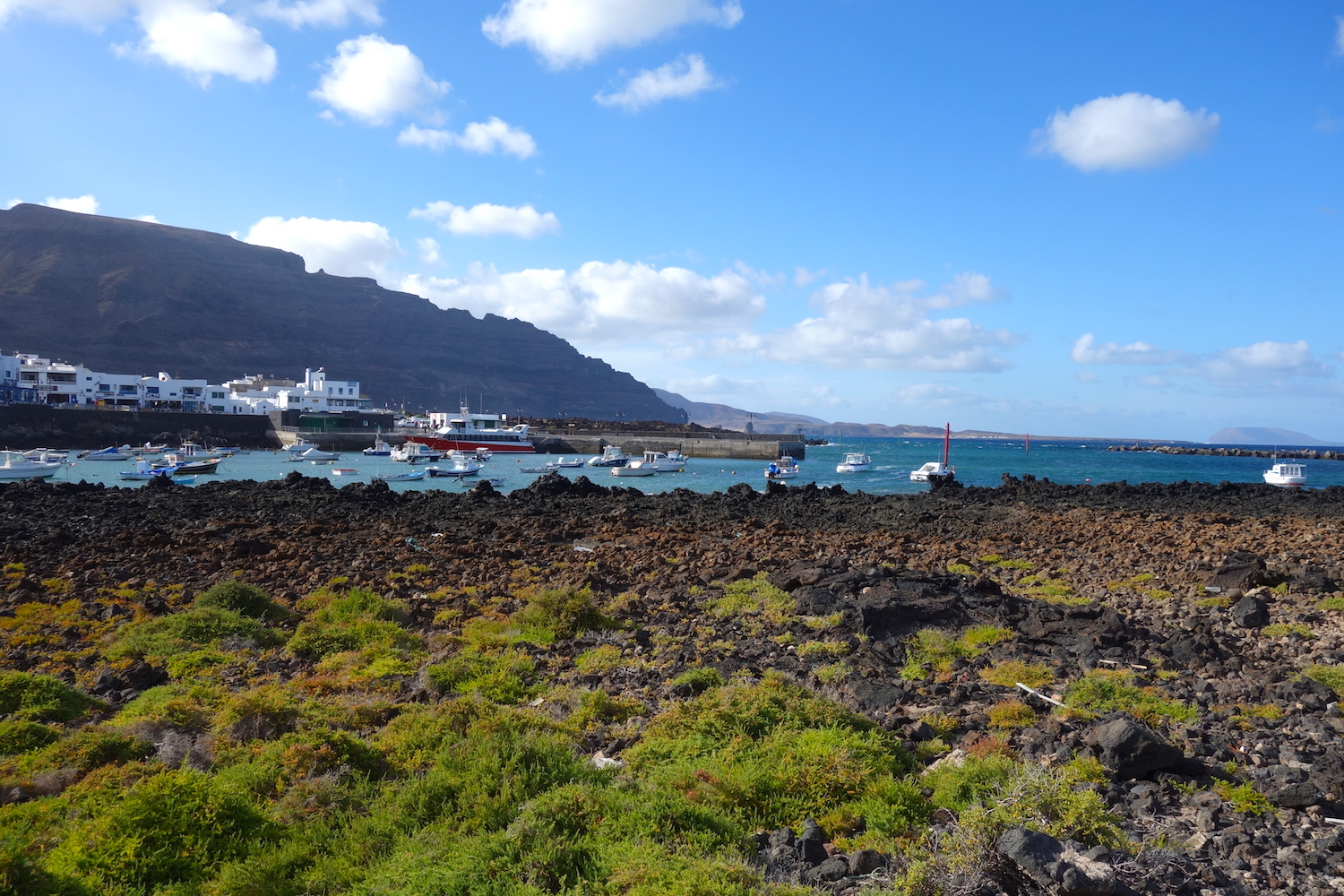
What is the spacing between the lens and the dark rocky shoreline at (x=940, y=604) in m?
5.31

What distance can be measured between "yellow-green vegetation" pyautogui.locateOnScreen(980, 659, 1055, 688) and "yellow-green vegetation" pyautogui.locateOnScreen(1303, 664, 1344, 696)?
2.51m

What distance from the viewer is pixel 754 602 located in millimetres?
12180

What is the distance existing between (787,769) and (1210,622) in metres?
7.77

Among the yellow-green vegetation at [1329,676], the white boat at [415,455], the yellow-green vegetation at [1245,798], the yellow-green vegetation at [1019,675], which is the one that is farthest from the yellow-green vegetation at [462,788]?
the white boat at [415,455]

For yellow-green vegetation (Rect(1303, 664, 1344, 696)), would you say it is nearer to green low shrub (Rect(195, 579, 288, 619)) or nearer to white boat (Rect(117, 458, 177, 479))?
green low shrub (Rect(195, 579, 288, 619))

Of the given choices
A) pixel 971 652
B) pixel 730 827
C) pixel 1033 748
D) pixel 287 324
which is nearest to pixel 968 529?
pixel 971 652

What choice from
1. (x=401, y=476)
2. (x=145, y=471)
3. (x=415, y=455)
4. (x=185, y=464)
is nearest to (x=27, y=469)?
(x=145, y=471)

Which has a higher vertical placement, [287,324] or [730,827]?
[287,324]

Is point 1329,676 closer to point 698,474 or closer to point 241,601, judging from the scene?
point 241,601

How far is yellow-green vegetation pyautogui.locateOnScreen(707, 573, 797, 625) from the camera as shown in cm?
1137

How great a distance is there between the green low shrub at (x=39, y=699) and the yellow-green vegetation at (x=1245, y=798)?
9703 mm

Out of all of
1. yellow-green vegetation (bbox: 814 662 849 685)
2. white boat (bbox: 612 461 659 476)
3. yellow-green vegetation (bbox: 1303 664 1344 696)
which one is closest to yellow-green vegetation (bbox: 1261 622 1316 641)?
yellow-green vegetation (bbox: 1303 664 1344 696)

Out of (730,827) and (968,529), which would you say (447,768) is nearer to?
(730,827)

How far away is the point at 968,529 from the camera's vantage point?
74.0 feet
